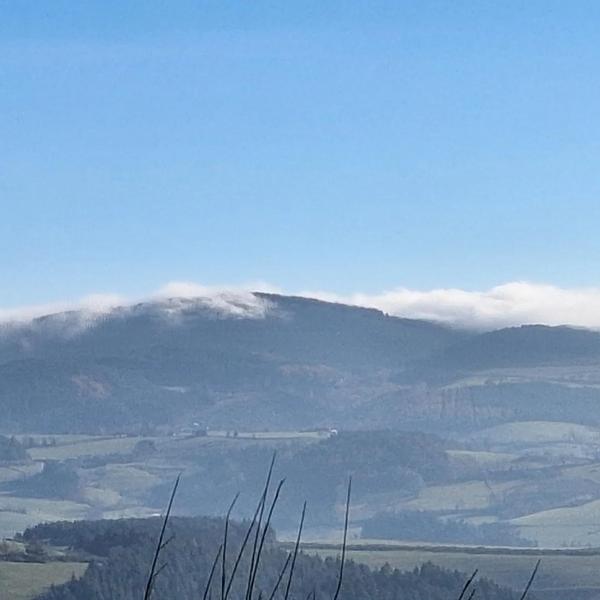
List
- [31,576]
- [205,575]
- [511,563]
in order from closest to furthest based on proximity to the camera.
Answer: [205,575]
[31,576]
[511,563]

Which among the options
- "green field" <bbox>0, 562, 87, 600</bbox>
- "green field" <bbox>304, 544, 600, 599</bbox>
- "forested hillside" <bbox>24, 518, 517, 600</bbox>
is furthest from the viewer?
"green field" <bbox>304, 544, 600, 599</bbox>

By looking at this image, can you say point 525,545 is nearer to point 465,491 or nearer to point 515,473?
point 465,491

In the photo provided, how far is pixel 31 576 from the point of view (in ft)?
184

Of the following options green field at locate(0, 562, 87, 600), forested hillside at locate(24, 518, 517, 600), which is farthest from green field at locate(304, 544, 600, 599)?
green field at locate(0, 562, 87, 600)

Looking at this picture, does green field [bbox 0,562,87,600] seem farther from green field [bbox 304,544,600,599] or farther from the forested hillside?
green field [bbox 304,544,600,599]

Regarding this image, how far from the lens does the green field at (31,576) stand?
5269cm

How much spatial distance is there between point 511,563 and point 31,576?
1002 inches

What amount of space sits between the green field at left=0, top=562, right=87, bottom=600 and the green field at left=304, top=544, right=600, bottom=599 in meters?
13.7

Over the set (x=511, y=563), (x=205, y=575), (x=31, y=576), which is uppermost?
(x=205, y=575)

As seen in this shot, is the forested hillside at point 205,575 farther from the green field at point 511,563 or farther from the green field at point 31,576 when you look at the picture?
the green field at point 511,563

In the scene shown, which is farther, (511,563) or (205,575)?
(511,563)

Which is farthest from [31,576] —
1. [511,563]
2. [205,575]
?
[511,563]

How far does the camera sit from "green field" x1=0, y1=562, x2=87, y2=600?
52.7 metres

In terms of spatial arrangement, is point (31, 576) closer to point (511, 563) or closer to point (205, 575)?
point (205, 575)
